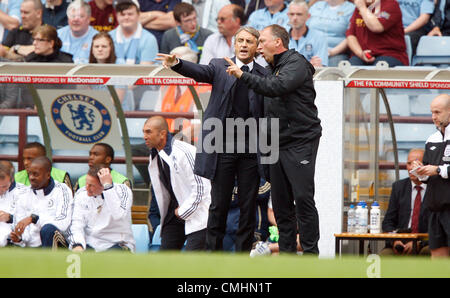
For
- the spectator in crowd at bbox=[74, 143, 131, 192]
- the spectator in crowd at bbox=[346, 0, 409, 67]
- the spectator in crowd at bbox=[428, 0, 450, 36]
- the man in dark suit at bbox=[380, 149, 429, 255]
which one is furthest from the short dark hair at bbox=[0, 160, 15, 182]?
the spectator in crowd at bbox=[428, 0, 450, 36]

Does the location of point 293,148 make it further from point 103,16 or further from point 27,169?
point 103,16

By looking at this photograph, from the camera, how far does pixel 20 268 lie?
17.6ft

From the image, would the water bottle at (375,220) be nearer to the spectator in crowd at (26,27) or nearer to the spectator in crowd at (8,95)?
the spectator in crowd at (8,95)

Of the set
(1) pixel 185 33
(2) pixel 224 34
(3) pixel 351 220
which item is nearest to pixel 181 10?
(1) pixel 185 33

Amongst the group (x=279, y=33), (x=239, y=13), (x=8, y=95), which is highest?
(x=239, y=13)

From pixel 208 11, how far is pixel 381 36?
2650mm

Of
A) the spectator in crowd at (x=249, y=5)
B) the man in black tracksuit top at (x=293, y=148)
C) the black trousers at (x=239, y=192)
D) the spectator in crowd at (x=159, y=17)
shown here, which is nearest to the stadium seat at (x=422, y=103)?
the man in black tracksuit top at (x=293, y=148)

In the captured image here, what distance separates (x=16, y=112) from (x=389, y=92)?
429 cm

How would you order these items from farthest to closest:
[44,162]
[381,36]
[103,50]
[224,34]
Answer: [224,34]
[381,36]
[103,50]
[44,162]

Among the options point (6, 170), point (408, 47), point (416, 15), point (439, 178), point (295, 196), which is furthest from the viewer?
point (416, 15)

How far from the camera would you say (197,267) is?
5387 mm
